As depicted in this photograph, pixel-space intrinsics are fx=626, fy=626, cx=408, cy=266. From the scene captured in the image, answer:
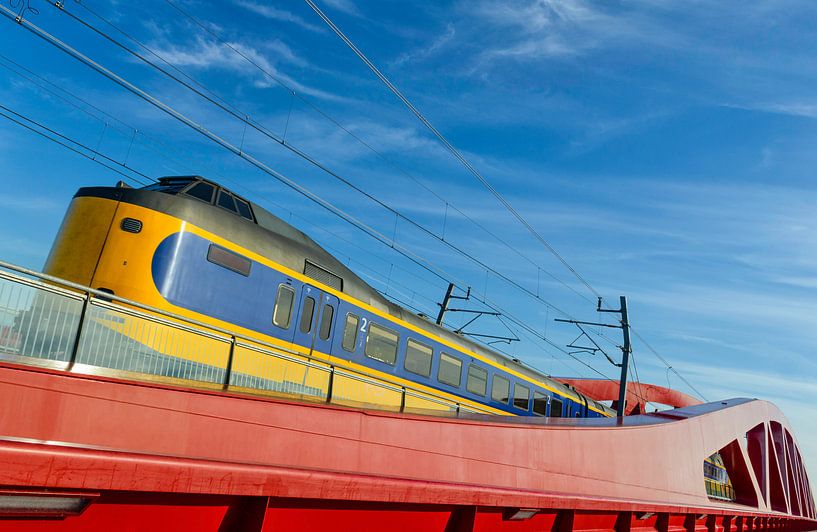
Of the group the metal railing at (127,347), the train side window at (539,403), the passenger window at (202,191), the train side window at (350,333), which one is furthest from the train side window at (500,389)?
the metal railing at (127,347)

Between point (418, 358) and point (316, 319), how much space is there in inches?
155

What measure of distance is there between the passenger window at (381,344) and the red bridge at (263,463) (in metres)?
5.25

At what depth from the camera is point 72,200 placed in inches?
424

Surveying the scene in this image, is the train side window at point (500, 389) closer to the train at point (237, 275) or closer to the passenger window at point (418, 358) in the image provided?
the train at point (237, 275)

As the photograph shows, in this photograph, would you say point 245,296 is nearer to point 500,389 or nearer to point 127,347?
point 127,347

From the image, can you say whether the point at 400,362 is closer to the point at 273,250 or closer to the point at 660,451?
the point at 273,250

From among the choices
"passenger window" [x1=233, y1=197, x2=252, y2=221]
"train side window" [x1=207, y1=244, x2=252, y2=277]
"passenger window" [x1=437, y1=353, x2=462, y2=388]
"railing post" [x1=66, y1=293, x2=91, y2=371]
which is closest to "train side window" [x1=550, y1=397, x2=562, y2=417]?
"passenger window" [x1=437, y1=353, x2=462, y2=388]

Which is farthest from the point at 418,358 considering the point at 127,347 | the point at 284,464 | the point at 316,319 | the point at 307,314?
the point at 127,347

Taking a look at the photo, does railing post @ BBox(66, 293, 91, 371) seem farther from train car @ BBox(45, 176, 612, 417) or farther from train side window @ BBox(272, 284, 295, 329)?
train side window @ BBox(272, 284, 295, 329)

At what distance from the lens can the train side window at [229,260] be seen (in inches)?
416

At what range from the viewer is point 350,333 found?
13.4m

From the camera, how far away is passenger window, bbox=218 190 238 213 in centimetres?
1190

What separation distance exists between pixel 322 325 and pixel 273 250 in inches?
74.7

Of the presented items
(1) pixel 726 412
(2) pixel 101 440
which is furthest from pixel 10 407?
(1) pixel 726 412
